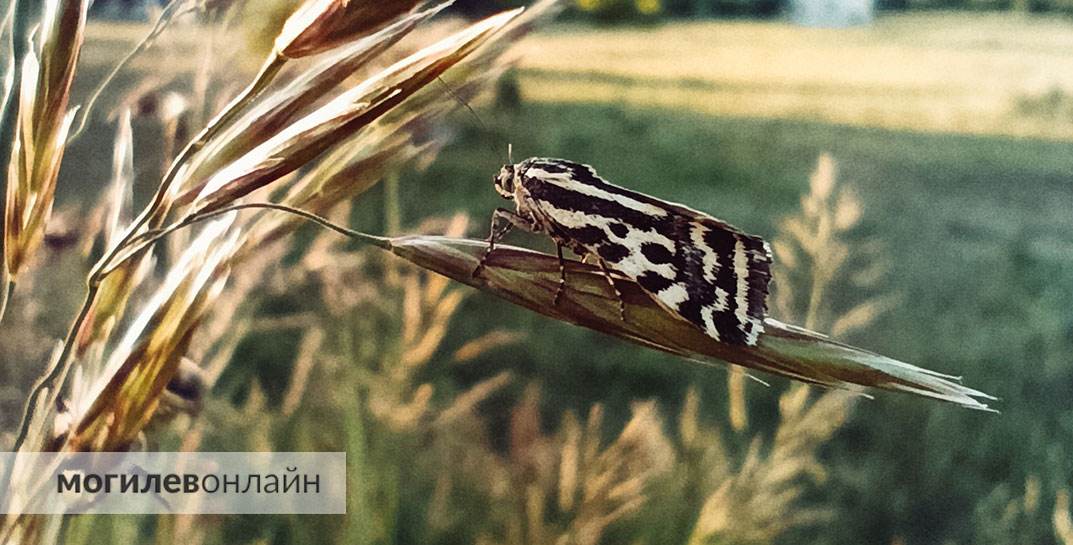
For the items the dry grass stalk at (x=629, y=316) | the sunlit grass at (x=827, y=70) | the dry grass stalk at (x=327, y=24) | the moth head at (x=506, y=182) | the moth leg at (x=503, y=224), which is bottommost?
the dry grass stalk at (x=629, y=316)

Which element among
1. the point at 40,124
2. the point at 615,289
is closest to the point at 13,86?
the point at 40,124

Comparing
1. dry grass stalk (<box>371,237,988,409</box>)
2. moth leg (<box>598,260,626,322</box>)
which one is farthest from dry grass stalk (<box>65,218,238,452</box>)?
moth leg (<box>598,260,626,322</box>)

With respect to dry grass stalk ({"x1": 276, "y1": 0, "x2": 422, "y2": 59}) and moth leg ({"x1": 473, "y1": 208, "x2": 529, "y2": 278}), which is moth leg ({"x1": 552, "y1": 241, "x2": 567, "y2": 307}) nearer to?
moth leg ({"x1": 473, "y1": 208, "x2": 529, "y2": 278})

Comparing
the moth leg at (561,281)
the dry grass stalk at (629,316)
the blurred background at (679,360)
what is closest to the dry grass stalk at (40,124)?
the blurred background at (679,360)

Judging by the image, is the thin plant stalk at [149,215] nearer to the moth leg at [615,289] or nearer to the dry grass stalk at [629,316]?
the dry grass stalk at [629,316]

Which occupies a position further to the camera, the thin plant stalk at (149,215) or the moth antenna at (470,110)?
the moth antenna at (470,110)

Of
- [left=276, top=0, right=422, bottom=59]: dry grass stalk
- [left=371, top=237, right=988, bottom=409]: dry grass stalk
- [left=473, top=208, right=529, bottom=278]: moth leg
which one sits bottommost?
[left=371, top=237, right=988, bottom=409]: dry grass stalk

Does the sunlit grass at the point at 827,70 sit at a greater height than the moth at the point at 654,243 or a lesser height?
greater
